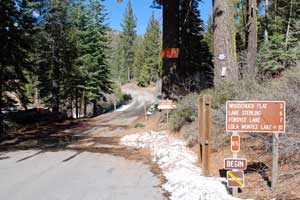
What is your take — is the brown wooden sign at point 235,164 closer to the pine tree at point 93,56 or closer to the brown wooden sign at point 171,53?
the brown wooden sign at point 171,53

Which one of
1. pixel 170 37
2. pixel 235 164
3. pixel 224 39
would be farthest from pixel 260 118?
pixel 170 37

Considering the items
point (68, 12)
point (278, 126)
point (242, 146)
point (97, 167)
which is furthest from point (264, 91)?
point (68, 12)

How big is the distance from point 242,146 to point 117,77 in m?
121

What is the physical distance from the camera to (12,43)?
2161cm

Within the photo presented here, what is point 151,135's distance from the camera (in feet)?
53.4

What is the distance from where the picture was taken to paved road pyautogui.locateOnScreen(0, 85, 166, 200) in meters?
7.64

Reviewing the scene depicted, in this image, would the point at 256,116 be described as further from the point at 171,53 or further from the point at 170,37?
the point at 170,37

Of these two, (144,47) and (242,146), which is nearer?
(242,146)

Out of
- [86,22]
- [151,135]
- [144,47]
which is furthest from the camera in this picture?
[144,47]

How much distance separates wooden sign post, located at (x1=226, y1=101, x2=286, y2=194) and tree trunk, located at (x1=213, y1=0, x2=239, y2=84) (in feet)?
21.1

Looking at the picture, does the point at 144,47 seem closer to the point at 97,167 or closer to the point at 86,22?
the point at 86,22

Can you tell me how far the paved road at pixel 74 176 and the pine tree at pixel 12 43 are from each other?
901 cm

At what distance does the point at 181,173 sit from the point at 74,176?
253 cm

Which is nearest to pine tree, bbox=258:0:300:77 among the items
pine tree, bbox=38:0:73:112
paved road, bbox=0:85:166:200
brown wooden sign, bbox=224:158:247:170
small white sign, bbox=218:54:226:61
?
small white sign, bbox=218:54:226:61
